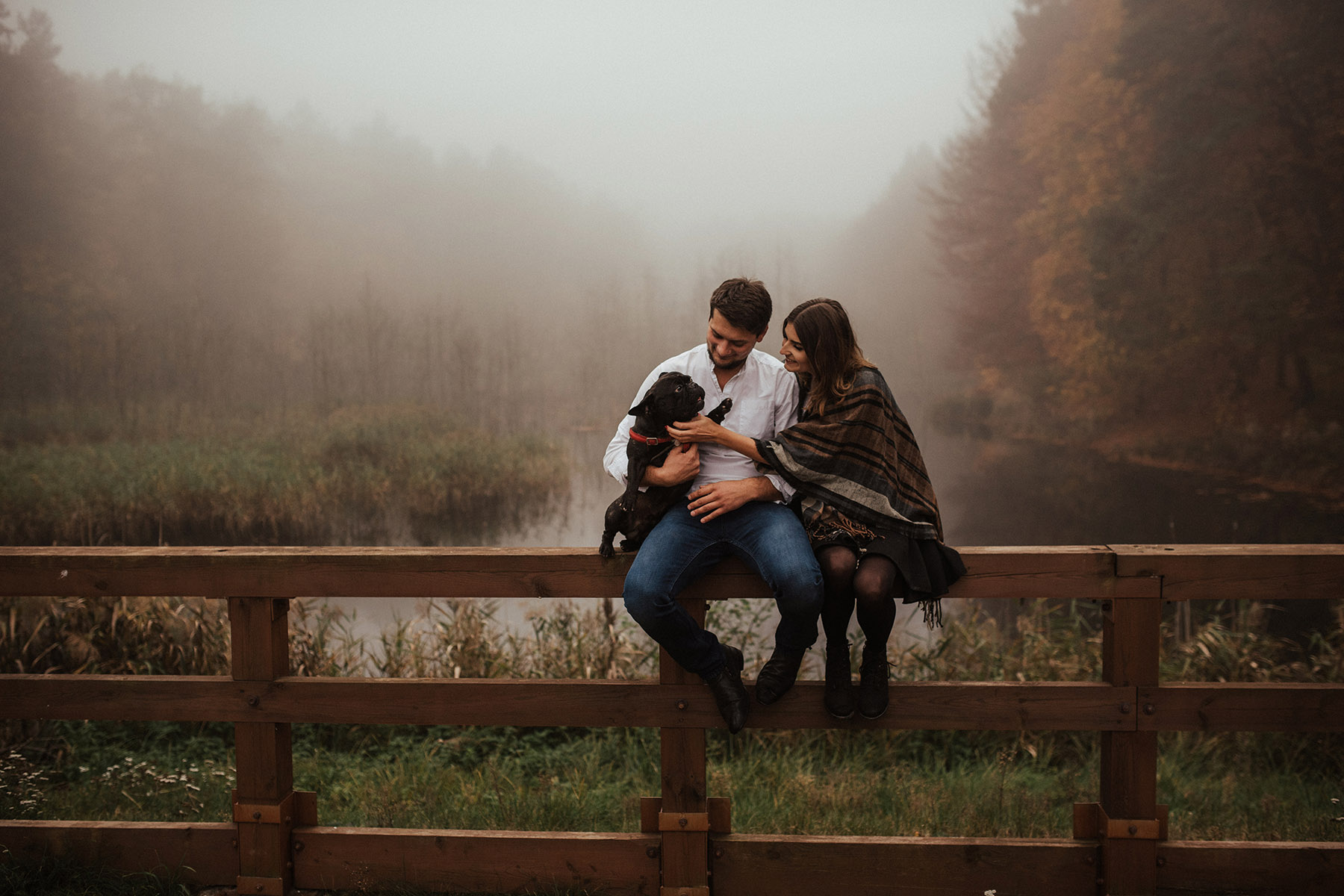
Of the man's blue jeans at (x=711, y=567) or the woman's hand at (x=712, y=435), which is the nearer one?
the man's blue jeans at (x=711, y=567)

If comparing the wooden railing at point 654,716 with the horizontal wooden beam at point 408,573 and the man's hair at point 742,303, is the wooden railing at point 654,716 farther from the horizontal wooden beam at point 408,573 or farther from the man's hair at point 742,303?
the man's hair at point 742,303

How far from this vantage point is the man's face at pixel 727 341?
7.93 ft

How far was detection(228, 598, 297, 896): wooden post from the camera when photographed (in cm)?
247

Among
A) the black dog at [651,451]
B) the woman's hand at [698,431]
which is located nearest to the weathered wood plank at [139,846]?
the black dog at [651,451]

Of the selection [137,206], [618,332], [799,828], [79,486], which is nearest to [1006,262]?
[618,332]

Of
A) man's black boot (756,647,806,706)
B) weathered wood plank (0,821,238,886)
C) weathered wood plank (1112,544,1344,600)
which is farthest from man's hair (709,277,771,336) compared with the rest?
weathered wood plank (0,821,238,886)

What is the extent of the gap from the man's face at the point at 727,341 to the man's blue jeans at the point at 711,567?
42 cm

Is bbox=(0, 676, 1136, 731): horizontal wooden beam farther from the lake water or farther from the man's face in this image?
the lake water

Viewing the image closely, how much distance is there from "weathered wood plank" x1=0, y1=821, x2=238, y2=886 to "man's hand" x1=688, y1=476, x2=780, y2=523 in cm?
167

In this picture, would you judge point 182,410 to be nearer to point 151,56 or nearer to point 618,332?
point 151,56

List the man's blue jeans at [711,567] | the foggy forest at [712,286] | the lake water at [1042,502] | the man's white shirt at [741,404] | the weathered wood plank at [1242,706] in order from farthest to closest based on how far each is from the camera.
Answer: the lake water at [1042,502] < the foggy forest at [712,286] < the man's white shirt at [741,404] < the weathered wood plank at [1242,706] < the man's blue jeans at [711,567]

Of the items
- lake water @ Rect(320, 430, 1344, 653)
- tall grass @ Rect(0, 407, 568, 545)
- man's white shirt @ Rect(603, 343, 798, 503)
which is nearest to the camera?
man's white shirt @ Rect(603, 343, 798, 503)

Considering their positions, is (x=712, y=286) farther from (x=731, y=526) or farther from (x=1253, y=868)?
(x=1253, y=868)

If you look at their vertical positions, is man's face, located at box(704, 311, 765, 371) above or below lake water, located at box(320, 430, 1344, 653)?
above
